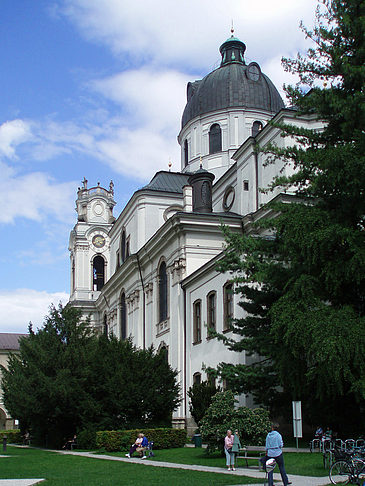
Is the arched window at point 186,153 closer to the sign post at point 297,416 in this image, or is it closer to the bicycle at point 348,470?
the sign post at point 297,416

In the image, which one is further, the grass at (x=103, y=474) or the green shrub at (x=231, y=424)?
the green shrub at (x=231, y=424)

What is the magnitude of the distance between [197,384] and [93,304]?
4013cm

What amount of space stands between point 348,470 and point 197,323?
25.2 m

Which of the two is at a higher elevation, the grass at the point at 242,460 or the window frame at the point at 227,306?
the window frame at the point at 227,306

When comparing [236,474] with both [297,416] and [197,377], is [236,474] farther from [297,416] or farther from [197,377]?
[197,377]

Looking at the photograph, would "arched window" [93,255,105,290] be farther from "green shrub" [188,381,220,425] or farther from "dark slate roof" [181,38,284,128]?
"green shrub" [188,381,220,425]

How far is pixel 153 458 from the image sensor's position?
2497cm

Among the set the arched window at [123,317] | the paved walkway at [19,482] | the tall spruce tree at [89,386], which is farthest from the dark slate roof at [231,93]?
the paved walkway at [19,482]

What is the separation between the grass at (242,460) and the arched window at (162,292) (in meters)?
16.0

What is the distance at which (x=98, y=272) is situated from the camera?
76500 millimetres

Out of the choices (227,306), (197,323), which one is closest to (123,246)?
(197,323)

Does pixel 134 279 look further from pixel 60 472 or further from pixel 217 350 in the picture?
pixel 60 472

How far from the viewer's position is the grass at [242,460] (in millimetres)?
17097

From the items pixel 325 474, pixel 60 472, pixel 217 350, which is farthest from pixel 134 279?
pixel 325 474
